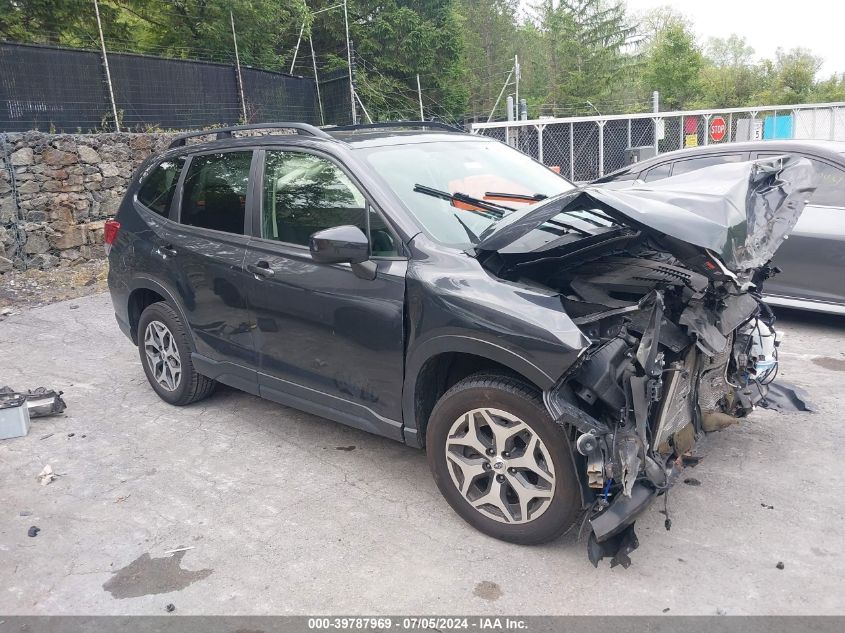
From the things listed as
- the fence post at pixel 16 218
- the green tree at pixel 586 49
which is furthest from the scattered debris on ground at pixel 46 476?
the green tree at pixel 586 49

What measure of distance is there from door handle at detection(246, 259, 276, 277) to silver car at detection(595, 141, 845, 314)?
9.83 ft

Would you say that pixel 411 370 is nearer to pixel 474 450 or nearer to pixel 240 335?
pixel 474 450

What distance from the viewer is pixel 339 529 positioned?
12.3ft

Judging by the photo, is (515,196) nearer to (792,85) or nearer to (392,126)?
(392,126)

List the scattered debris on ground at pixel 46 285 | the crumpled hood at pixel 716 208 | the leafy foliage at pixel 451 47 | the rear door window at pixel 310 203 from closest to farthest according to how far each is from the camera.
Result: 1. the crumpled hood at pixel 716 208
2. the rear door window at pixel 310 203
3. the scattered debris on ground at pixel 46 285
4. the leafy foliage at pixel 451 47

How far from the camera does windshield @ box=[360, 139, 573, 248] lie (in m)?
3.90

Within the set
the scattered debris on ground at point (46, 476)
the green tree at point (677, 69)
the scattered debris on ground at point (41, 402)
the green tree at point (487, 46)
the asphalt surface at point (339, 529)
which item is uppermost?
the green tree at point (487, 46)

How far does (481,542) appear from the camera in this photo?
353cm

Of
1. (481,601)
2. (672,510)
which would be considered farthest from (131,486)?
(672,510)

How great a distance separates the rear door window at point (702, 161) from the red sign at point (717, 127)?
960 centimetres

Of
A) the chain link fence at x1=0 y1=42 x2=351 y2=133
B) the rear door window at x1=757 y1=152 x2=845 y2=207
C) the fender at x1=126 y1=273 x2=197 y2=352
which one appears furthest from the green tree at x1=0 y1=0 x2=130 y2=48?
the rear door window at x1=757 y1=152 x2=845 y2=207

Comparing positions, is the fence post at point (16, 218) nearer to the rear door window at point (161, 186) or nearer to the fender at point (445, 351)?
the rear door window at point (161, 186)

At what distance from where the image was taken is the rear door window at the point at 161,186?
5289 millimetres

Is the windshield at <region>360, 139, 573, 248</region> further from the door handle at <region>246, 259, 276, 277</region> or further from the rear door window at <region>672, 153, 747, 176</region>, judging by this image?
the rear door window at <region>672, 153, 747, 176</region>
